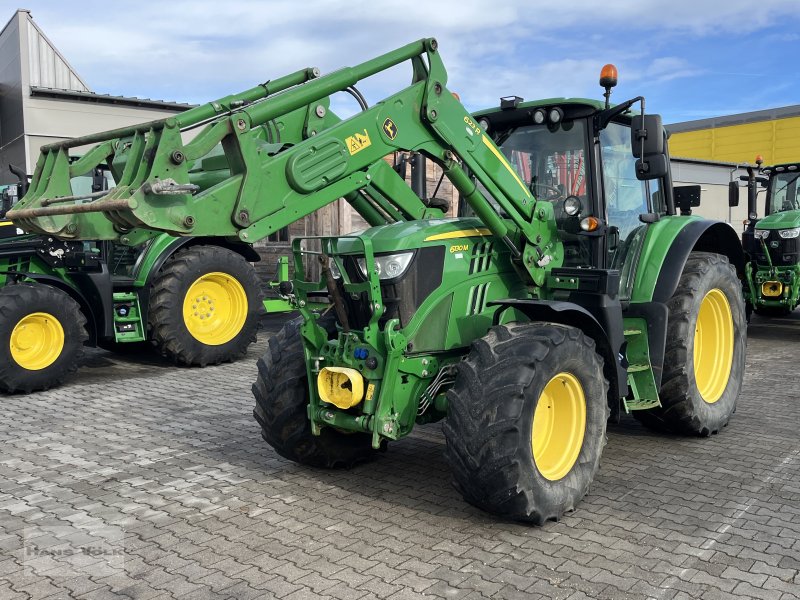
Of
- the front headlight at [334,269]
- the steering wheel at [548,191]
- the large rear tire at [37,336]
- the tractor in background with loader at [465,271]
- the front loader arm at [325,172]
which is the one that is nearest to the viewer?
the front loader arm at [325,172]

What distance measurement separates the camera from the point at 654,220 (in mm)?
5441

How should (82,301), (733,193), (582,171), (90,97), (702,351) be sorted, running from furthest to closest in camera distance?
(90,97) → (733,193) → (82,301) → (702,351) → (582,171)

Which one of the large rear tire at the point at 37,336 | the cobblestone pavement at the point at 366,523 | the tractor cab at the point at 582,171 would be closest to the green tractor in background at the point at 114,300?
the large rear tire at the point at 37,336

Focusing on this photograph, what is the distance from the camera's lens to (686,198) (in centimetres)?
612

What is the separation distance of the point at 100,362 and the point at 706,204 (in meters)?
20.9

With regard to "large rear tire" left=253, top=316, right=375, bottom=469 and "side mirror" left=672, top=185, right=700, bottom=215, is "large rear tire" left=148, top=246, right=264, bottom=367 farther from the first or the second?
"side mirror" left=672, top=185, right=700, bottom=215

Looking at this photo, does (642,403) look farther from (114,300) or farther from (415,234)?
(114,300)

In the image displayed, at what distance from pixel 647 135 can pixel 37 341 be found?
20.2 feet

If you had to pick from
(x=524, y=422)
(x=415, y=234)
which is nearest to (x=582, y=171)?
(x=415, y=234)

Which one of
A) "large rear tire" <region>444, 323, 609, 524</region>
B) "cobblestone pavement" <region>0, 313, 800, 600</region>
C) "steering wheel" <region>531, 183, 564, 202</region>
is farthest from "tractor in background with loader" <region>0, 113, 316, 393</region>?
"large rear tire" <region>444, 323, 609, 524</region>

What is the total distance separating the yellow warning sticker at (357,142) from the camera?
4.15 metres

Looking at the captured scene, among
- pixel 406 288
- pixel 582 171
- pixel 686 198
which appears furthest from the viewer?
pixel 686 198

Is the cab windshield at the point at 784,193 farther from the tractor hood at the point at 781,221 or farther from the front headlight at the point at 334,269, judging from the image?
the front headlight at the point at 334,269

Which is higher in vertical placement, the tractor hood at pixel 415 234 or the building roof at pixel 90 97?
the building roof at pixel 90 97
